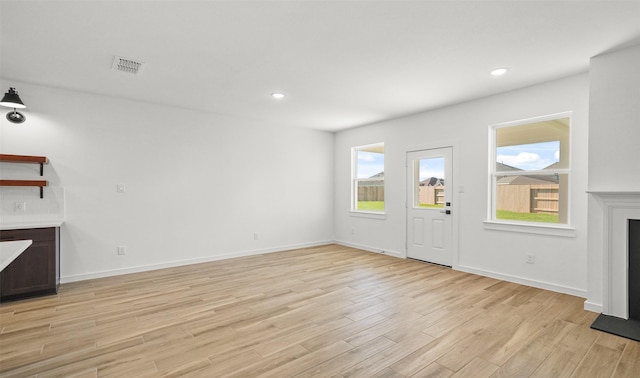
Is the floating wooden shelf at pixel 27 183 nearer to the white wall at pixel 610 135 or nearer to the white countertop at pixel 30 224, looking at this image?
the white countertop at pixel 30 224

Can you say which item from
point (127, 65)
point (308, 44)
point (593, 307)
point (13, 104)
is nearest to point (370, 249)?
point (593, 307)

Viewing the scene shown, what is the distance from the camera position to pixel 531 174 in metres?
4.18

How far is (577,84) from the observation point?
366 centimetres

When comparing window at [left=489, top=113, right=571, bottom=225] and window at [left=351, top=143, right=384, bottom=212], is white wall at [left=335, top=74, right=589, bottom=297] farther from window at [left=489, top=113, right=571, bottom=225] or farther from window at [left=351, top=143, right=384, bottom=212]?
window at [left=351, top=143, right=384, bottom=212]

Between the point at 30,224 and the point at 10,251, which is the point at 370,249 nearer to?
the point at 30,224

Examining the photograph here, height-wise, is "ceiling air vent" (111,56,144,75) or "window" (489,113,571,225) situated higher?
"ceiling air vent" (111,56,144,75)

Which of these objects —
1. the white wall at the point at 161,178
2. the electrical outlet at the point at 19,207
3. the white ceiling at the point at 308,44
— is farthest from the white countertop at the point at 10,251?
the white wall at the point at 161,178

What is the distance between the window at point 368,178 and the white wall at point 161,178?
36.7 inches

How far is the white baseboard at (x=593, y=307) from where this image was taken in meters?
3.15

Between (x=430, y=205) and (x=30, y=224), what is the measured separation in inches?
220

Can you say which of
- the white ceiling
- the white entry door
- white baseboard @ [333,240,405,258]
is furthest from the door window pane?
the white ceiling

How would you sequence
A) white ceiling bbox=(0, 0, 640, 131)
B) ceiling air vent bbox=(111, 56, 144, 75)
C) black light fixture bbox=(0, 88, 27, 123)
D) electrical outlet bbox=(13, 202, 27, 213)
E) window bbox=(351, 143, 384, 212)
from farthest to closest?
window bbox=(351, 143, 384, 212), electrical outlet bbox=(13, 202, 27, 213), black light fixture bbox=(0, 88, 27, 123), ceiling air vent bbox=(111, 56, 144, 75), white ceiling bbox=(0, 0, 640, 131)

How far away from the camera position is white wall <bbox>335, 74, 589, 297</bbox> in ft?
12.1

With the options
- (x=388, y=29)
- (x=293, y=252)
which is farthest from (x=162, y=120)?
(x=388, y=29)
